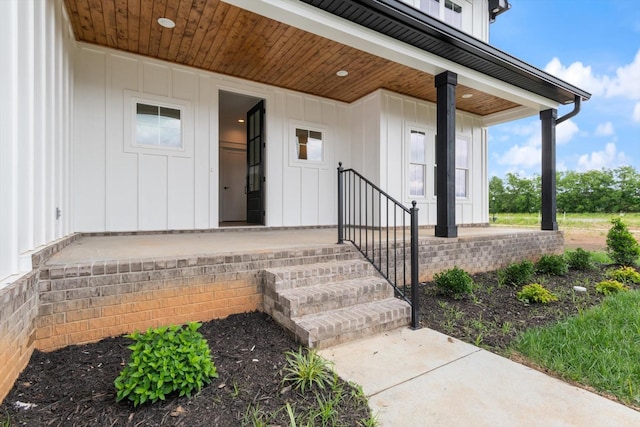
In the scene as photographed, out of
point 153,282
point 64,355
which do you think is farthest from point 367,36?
point 64,355

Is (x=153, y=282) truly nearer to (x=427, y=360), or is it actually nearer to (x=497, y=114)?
(x=427, y=360)

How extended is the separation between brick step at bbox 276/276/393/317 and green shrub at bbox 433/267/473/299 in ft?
3.05

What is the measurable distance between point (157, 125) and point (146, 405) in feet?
13.4

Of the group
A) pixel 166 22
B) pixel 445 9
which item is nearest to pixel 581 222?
pixel 445 9

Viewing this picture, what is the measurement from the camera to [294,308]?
2.57m

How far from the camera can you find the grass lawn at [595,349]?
1984 millimetres

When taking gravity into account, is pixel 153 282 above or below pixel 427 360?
above

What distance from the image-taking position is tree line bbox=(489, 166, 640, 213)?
76.9 ft

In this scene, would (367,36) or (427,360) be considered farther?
(367,36)

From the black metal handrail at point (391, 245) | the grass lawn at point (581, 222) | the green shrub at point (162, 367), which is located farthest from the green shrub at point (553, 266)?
the grass lawn at point (581, 222)

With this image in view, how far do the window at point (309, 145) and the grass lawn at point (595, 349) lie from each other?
4418mm

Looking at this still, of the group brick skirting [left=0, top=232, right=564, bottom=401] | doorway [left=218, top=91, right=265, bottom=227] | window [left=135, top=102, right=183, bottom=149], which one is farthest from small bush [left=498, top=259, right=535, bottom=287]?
window [left=135, top=102, right=183, bottom=149]

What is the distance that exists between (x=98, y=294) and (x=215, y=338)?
35.2 inches

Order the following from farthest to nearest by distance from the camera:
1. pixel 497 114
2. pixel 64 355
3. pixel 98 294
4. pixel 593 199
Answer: pixel 593 199 < pixel 497 114 < pixel 98 294 < pixel 64 355
